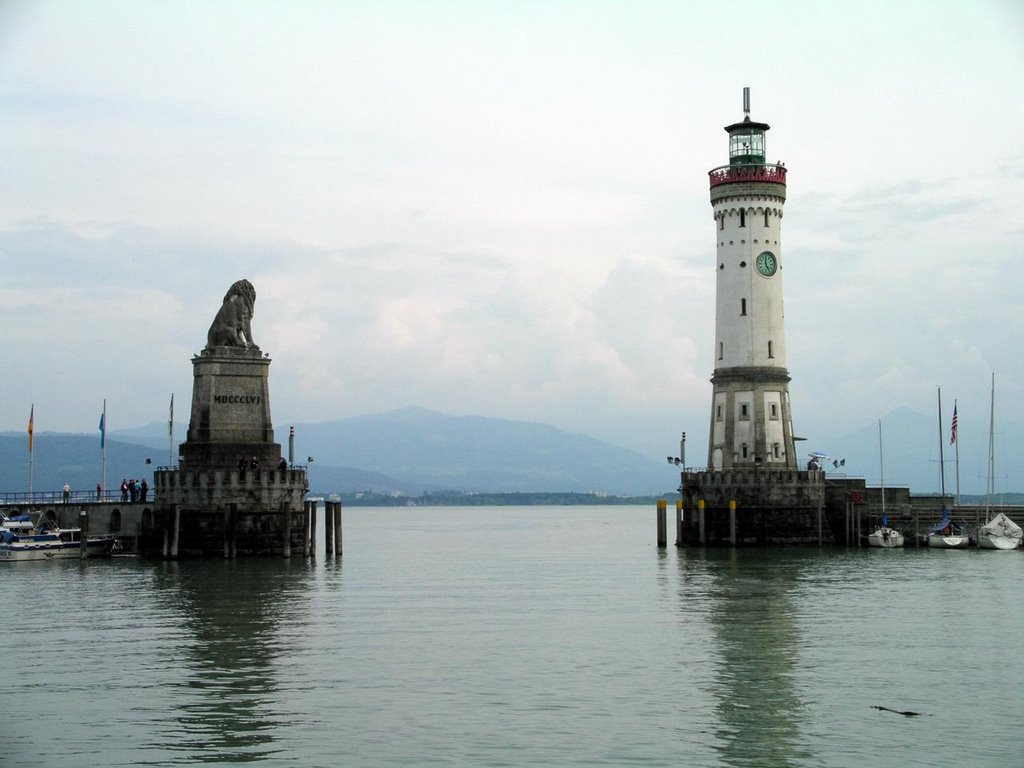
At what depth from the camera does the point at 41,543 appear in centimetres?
7631

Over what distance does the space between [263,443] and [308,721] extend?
1714 inches

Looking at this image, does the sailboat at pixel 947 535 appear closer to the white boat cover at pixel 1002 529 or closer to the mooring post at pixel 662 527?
the white boat cover at pixel 1002 529

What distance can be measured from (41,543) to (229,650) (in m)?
39.2

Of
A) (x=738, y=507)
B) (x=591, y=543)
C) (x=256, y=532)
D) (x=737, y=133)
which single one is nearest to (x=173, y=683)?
(x=256, y=532)

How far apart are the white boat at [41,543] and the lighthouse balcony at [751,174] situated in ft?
139

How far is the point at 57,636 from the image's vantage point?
44.4 meters

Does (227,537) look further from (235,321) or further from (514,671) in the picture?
(514,671)

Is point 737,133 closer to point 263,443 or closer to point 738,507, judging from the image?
point 738,507

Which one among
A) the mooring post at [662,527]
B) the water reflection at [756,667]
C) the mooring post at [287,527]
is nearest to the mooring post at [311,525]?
the mooring post at [287,527]

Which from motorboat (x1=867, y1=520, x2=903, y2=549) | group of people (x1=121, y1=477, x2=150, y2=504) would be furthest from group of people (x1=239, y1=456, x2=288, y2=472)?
motorboat (x1=867, y1=520, x2=903, y2=549)

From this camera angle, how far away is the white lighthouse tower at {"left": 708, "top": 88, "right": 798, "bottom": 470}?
275 ft

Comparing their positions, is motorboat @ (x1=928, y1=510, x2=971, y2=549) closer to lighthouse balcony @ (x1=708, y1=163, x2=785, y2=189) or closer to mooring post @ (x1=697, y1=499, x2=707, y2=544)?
mooring post @ (x1=697, y1=499, x2=707, y2=544)

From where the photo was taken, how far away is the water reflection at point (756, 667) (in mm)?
28750

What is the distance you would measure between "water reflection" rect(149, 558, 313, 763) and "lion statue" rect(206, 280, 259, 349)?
38.6 ft
